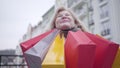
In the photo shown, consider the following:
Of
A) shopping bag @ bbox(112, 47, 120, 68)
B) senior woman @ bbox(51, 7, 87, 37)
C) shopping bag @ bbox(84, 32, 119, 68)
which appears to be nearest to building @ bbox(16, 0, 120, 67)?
senior woman @ bbox(51, 7, 87, 37)

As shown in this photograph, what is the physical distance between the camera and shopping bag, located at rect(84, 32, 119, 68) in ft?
6.72

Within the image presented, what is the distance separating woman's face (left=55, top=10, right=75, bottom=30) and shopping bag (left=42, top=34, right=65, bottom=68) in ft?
0.68

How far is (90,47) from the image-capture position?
188 centimetres

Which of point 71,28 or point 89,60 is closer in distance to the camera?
point 89,60

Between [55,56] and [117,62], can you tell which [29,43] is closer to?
[55,56]

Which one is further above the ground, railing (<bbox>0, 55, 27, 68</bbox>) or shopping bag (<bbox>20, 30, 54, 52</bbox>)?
shopping bag (<bbox>20, 30, 54, 52</bbox>)

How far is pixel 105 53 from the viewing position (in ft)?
6.75

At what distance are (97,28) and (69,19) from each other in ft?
75.9

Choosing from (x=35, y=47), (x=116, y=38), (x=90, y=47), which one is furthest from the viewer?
(x=116, y=38)

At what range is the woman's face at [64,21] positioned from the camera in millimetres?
2398

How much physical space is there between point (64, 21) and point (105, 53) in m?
0.50

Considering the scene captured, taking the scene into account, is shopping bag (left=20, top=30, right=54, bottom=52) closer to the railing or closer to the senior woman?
the senior woman

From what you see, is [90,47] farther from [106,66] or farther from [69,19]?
[69,19]

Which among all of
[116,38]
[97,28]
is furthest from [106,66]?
[97,28]
